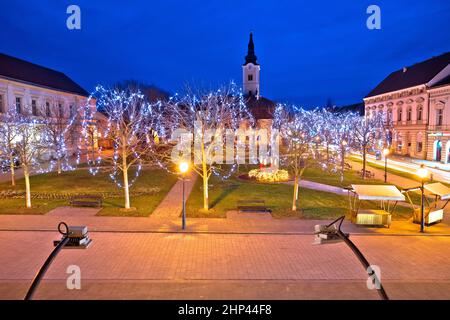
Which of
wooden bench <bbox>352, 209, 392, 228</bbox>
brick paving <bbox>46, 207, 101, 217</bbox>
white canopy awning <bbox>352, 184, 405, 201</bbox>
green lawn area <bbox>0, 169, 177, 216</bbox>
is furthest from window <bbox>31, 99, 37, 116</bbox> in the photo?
wooden bench <bbox>352, 209, 392, 228</bbox>

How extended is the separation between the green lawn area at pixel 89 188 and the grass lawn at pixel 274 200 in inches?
88.4

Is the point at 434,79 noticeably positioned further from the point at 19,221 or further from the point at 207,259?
the point at 19,221

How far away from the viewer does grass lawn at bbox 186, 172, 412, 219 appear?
16.7 metres

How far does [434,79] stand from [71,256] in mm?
43773

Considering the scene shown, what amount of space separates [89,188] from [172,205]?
7.43m

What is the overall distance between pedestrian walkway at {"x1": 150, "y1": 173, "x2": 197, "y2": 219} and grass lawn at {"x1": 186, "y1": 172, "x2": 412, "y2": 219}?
47cm

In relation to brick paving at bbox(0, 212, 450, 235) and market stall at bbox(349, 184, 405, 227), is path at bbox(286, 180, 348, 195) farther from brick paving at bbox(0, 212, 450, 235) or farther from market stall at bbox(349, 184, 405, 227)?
brick paving at bbox(0, 212, 450, 235)

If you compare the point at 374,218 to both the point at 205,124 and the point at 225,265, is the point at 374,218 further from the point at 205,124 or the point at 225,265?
the point at 205,124

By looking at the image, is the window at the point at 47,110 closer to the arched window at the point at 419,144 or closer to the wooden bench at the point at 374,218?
the wooden bench at the point at 374,218

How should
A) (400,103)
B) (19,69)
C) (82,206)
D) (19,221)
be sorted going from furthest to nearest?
1. (400,103)
2. (19,69)
3. (82,206)
4. (19,221)

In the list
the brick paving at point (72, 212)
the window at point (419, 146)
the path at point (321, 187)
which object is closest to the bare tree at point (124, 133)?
the brick paving at point (72, 212)

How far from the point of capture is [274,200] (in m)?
19.5

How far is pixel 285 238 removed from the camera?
43.8ft
